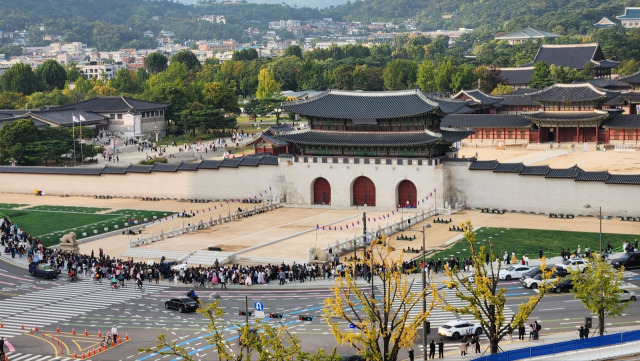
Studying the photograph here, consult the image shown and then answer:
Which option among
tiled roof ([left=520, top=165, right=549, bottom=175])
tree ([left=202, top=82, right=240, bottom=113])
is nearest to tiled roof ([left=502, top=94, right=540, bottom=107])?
tree ([left=202, top=82, right=240, bottom=113])

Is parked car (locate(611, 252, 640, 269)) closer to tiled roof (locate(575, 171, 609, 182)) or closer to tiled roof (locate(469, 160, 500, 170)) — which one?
tiled roof (locate(575, 171, 609, 182))

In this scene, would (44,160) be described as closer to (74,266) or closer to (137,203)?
(137,203)

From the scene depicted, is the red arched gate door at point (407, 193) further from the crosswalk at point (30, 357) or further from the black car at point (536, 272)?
the crosswalk at point (30, 357)

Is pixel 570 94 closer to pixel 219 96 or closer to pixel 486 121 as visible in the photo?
pixel 486 121

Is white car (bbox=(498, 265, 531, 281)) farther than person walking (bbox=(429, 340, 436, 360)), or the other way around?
white car (bbox=(498, 265, 531, 281))

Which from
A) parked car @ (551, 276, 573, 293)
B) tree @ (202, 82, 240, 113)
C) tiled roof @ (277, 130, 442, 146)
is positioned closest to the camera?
parked car @ (551, 276, 573, 293)

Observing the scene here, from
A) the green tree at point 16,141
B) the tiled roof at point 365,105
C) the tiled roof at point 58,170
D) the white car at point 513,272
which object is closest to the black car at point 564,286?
the white car at point 513,272

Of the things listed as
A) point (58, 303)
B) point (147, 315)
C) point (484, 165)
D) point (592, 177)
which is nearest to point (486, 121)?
point (484, 165)
